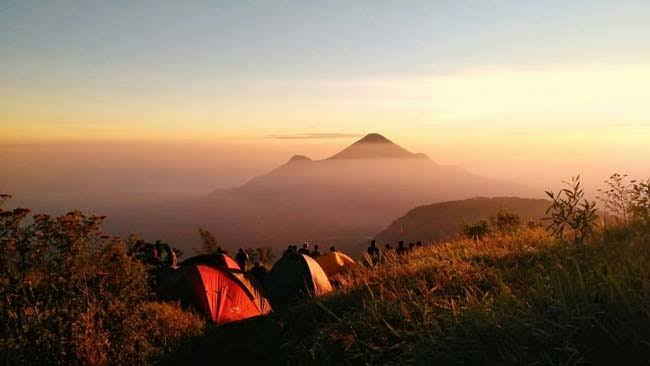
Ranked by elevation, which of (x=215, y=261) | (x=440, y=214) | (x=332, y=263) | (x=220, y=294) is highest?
(x=215, y=261)

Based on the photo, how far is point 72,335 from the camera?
7039mm

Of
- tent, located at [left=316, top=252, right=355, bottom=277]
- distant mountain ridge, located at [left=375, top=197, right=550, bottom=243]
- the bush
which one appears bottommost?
distant mountain ridge, located at [left=375, top=197, right=550, bottom=243]

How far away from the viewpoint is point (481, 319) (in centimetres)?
441

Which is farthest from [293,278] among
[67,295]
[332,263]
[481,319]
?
[481,319]

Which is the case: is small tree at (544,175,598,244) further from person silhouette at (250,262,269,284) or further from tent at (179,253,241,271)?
person silhouette at (250,262,269,284)

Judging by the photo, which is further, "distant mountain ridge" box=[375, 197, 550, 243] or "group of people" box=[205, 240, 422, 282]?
"distant mountain ridge" box=[375, 197, 550, 243]

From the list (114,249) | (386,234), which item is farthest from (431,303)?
(386,234)

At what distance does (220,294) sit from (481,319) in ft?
30.5

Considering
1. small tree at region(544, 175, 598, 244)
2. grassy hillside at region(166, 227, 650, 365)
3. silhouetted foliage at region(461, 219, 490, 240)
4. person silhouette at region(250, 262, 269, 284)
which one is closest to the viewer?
grassy hillside at region(166, 227, 650, 365)

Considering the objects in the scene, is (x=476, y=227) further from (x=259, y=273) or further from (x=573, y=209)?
(x=573, y=209)

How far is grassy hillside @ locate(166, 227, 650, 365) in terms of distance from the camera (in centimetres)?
385

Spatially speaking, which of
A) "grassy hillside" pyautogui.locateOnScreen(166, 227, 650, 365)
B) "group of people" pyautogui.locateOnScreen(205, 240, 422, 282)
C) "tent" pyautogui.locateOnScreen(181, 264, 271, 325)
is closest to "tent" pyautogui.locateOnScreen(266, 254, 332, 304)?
"group of people" pyautogui.locateOnScreen(205, 240, 422, 282)

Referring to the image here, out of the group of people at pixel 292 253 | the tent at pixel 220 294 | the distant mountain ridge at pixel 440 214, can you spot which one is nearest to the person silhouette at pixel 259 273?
the group of people at pixel 292 253

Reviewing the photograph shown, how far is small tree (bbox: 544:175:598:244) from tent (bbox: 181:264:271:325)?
7517 millimetres
